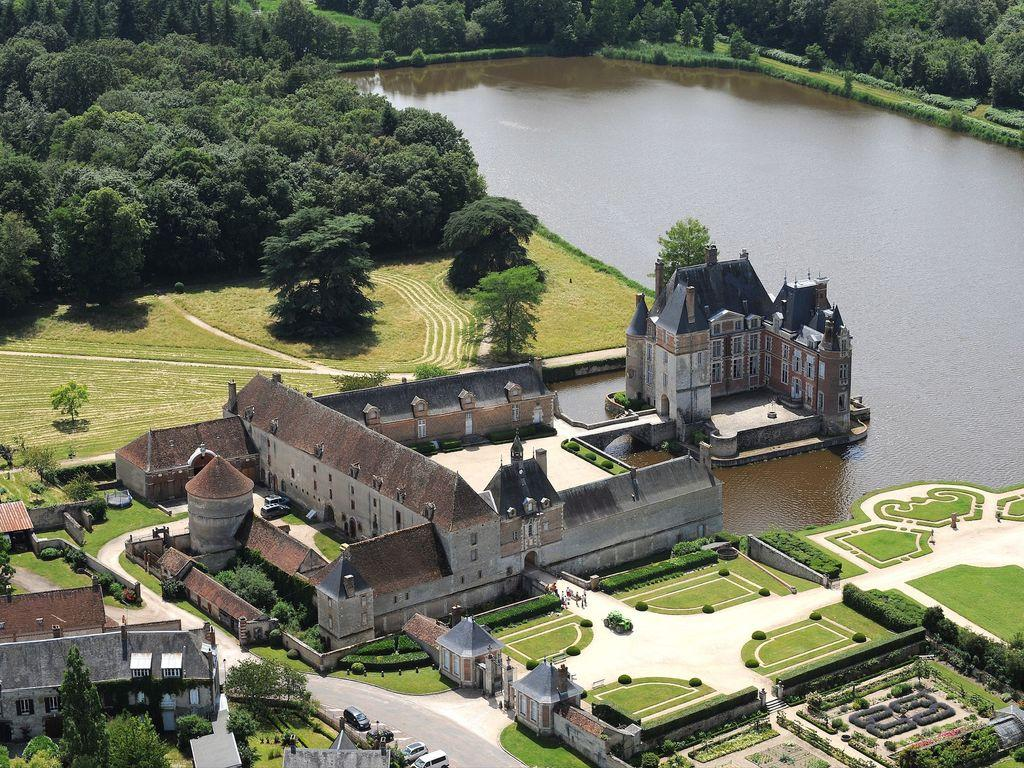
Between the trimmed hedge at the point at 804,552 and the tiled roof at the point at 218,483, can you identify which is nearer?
the trimmed hedge at the point at 804,552

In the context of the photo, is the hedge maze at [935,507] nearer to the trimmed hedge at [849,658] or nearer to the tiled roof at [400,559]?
the trimmed hedge at [849,658]

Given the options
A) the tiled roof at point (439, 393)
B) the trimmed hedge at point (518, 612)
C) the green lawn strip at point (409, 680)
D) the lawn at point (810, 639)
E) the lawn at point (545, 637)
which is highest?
the tiled roof at point (439, 393)

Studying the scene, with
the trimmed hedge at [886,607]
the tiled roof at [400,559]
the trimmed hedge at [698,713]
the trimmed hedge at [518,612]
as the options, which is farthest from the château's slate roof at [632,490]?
the trimmed hedge at [698,713]

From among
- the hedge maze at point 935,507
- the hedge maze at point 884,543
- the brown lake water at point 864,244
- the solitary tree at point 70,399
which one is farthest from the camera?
the solitary tree at point 70,399

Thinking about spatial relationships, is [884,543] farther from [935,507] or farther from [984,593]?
[984,593]

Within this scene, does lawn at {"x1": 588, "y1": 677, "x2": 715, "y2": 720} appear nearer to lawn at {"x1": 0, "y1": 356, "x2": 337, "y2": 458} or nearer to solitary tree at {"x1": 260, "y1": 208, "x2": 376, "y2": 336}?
lawn at {"x1": 0, "y1": 356, "x2": 337, "y2": 458}

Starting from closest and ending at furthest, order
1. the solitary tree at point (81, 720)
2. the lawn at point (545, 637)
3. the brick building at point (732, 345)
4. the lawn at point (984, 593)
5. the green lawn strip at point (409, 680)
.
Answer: the solitary tree at point (81, 720) → the green lawn strip at point (409, 680) → the lawn at point (545, 637) → the lawn at point (984, 593) → the brick building at point (732, 345)

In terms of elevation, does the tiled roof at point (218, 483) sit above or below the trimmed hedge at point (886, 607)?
above

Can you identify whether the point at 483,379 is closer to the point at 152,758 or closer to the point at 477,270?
the point at 477,270
